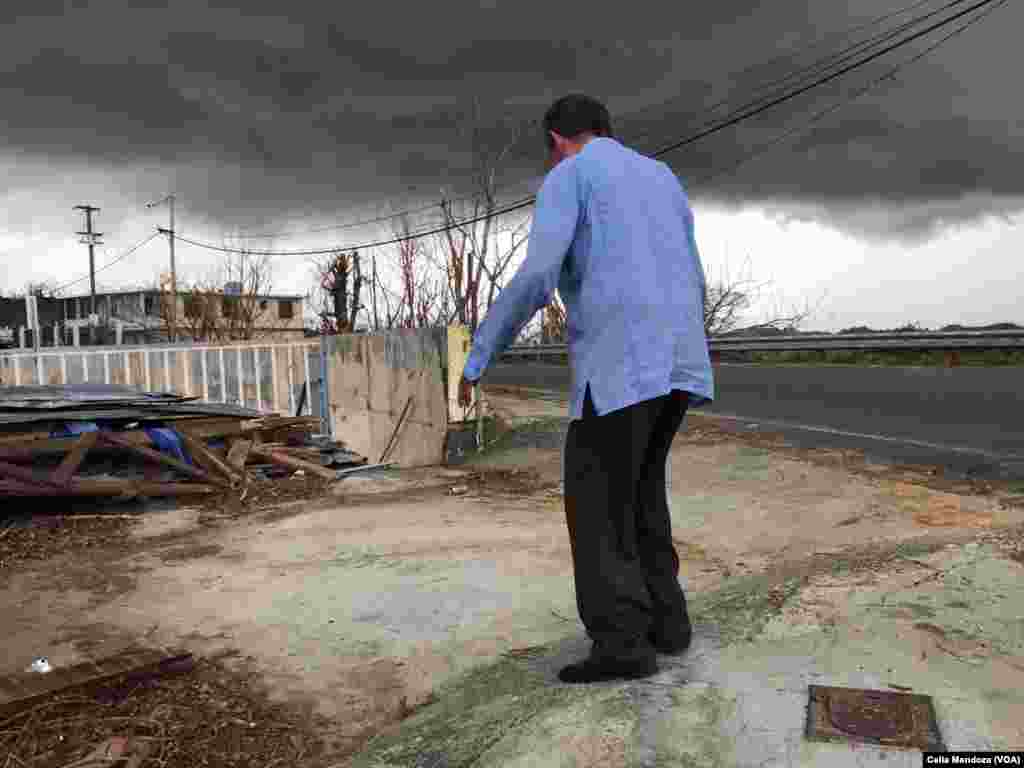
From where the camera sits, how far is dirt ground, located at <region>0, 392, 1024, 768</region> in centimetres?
233

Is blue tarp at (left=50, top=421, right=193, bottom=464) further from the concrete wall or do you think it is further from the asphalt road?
the asphalt road

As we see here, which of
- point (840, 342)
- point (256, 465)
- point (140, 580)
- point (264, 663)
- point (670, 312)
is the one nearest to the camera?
point (670, 312)

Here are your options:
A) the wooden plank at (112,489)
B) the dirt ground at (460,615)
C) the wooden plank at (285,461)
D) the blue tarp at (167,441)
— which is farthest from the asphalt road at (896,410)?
the wooden plank at (112,489)

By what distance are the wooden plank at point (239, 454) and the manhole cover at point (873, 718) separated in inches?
243

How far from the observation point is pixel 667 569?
277 centimetres

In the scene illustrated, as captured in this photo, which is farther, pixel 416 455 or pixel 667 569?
pixel 416 455

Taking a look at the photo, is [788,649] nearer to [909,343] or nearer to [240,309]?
[909,343]

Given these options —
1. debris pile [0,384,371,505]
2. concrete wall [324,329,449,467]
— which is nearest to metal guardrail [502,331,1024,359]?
concrete wall [324,329,449,467]

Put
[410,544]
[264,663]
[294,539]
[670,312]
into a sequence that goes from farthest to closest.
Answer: [294,539] < [410,544] < [264,663] < [670,312]

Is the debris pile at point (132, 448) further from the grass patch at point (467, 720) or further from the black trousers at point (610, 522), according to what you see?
the black trousers at point (610, 522)

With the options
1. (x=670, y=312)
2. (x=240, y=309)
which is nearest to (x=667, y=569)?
(x=670, y=312)

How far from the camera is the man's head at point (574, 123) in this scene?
9.21 feet

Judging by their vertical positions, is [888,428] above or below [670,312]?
below

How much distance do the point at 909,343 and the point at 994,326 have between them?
11.2 ft
